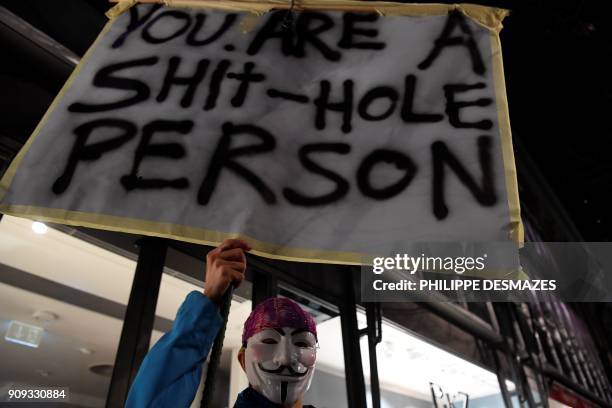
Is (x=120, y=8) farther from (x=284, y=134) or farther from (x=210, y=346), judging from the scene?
(x=210, y=346)

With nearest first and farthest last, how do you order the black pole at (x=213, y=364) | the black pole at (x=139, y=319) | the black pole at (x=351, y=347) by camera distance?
1. the black pole at (x=213, y=364)
2. the black pole at (x=139, y=319)
3. the black pole at (x=351, y=347)

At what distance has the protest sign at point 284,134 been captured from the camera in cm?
96

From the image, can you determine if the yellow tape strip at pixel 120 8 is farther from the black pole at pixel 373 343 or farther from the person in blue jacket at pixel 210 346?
the black pole at pixel 373 343

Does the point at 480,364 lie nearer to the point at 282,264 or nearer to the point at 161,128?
the point at 282,264

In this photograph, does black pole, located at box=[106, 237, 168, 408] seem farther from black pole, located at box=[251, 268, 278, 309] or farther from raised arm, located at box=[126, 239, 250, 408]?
raised arm, located at box=[126, 239, 250, 408]

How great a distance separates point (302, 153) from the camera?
1106 mm

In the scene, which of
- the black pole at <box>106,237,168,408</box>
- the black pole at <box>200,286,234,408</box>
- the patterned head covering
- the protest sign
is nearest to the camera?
the black pole at <box>200,286,234,408</box>

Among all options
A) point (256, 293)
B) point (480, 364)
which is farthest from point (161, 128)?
point (480, 364)

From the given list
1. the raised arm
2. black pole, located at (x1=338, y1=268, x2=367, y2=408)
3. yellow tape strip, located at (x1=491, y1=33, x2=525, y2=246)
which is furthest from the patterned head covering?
black pole, located at (x1=338, y1=268, x2=367, y2=408)

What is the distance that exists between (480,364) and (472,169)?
3476 millimetres

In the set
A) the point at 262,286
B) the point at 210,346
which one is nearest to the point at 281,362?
the point at 210,346

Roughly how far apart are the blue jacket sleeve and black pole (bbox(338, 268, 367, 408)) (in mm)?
1606

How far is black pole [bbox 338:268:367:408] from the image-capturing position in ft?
7.60

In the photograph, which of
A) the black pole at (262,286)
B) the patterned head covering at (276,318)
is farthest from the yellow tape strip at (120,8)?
the black pole at (262,286)
